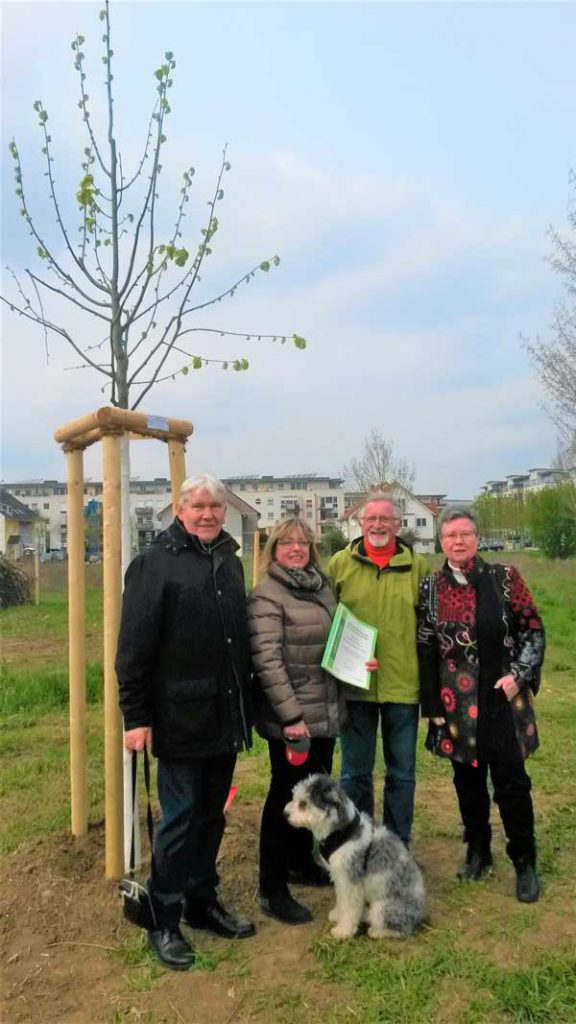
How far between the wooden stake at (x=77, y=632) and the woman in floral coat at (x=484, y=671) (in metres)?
1.97

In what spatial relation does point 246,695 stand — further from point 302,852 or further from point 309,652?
point 302,852

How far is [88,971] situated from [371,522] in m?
2.52

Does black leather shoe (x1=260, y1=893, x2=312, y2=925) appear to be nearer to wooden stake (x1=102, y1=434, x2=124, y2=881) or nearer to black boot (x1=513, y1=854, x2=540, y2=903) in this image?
wooden stake (x1=102, y1=434, x2=124, y2=881)

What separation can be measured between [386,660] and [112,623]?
148 centimetres

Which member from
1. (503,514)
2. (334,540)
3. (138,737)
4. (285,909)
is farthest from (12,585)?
(503,514)

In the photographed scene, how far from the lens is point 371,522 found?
13.8 ft

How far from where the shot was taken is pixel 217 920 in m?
3.73

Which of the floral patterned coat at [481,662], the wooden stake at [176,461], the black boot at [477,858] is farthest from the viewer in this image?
the wooden stake at [176,461]

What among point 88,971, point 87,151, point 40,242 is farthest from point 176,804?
point 87,151

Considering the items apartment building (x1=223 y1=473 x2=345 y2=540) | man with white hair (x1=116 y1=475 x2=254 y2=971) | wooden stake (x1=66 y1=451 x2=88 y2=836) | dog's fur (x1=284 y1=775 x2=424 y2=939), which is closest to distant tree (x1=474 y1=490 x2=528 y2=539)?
apartment building (x1=223 y1=473 x2=345 y2=540)

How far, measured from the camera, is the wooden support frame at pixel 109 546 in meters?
3.96

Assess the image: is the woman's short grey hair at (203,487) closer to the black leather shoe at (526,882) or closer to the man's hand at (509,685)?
the man's hand at (509,685)

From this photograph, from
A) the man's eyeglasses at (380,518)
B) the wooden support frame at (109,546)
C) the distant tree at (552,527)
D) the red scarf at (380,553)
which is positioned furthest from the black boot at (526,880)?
the distant tree at (552,527)

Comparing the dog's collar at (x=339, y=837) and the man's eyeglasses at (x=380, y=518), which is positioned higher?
the man's eyeglasses at (x=380, y=518)
